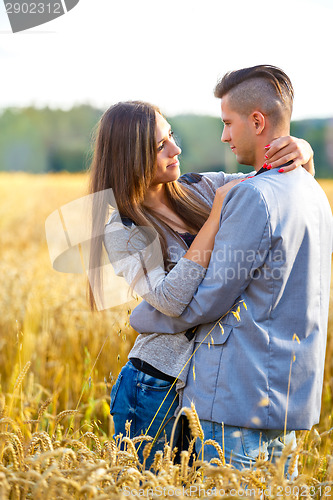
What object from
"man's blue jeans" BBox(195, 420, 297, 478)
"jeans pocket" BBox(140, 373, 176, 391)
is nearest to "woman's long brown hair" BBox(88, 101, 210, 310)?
"jeans pocket" BBox(140, 373, 176, 391)

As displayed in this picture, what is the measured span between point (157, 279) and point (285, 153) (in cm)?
61

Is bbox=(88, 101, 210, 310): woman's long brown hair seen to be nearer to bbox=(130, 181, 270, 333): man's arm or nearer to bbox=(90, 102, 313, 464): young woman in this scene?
bbox=(90, 102, 313, 464): young woman

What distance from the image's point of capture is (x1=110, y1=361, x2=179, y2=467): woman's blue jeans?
189 centimetres

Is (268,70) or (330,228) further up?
(268,70)

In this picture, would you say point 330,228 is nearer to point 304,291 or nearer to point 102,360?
point 304,291

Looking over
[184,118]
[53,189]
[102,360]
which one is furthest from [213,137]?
[102,360]

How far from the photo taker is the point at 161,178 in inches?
81.4

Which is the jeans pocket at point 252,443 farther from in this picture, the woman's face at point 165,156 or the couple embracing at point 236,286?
the woman's face at point 165,156

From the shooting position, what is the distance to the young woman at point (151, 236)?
1.78 metres

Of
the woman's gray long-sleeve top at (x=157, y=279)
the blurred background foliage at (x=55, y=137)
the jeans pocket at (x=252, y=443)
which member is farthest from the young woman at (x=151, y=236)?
the blurred background foliage at (x=55, y=137)

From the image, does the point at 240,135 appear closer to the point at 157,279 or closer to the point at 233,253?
the point at 233,253

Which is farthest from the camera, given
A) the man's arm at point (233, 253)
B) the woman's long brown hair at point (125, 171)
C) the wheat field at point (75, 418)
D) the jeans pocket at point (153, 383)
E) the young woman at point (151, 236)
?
the woman's long brown hair at point (125, 171)

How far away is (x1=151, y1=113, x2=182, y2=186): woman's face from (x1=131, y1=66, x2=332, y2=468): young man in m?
0.39

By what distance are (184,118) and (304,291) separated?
47.5 meters
